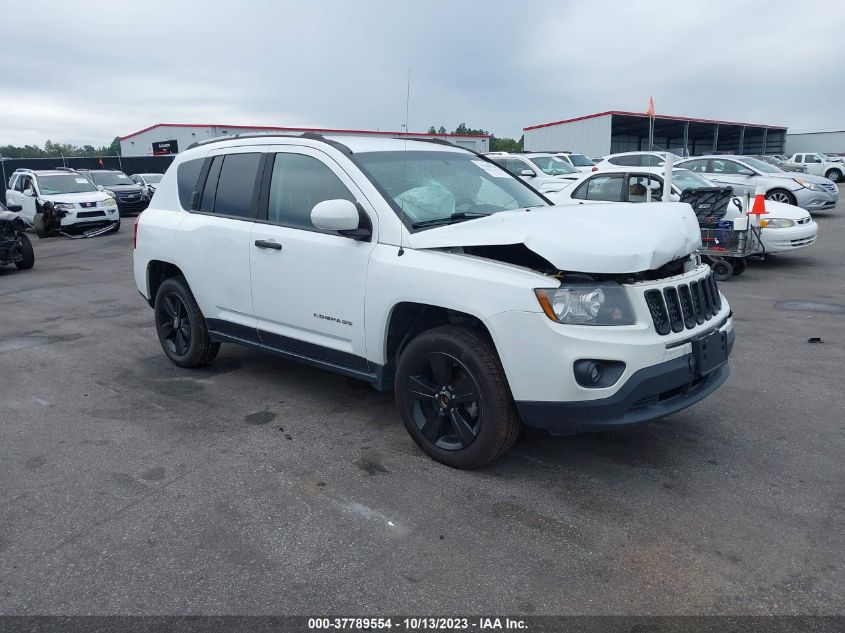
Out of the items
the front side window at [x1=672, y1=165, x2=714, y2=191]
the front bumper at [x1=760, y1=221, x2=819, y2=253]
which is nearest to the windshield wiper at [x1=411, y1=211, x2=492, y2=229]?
the front bumper at [x1=760, y1=221, x2=819, y2=253]

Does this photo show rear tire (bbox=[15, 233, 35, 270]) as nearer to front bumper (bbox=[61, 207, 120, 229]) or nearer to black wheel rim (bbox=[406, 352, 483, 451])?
front bumper (bbox=[61, 207, 120, 229])

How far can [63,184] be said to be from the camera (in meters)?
19.2

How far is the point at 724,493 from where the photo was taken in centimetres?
364

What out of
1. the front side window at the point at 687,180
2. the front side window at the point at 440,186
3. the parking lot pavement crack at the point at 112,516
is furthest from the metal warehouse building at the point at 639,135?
the parking lot pavement crack at the point at 112,516

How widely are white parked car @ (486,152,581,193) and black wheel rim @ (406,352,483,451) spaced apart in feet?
37.0

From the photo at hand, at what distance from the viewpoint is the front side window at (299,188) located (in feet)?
14.8

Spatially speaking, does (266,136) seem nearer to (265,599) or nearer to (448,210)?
(448,210)

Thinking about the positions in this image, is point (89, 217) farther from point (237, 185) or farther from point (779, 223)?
point (779, 223)

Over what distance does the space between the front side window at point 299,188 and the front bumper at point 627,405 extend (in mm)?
1868

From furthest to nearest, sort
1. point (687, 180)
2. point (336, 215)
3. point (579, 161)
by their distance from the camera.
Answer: point (579, 161) < point (687, 180) < point (336, 215)

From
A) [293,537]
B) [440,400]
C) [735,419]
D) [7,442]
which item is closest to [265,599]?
[293,537]

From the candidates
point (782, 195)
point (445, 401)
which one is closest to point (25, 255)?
point (445, 401)

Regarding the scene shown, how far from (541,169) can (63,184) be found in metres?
13.3

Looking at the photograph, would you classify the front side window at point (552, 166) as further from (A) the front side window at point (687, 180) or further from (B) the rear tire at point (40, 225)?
(B) the rear tire at point (40, 225)
